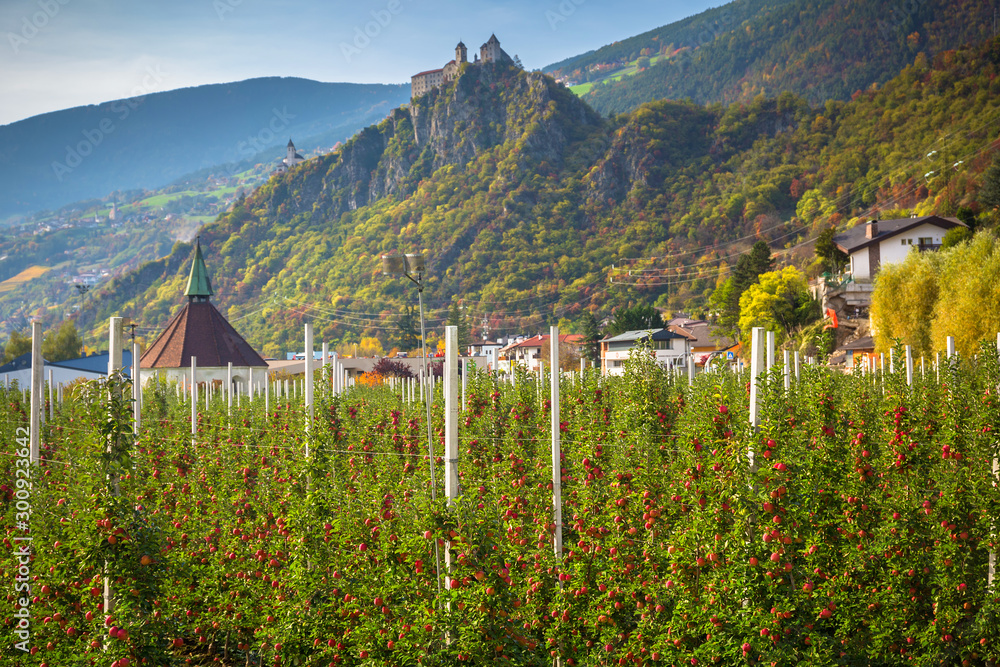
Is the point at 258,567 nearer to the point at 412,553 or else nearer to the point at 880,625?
the point at 412,553

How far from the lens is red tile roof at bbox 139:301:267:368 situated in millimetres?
55781

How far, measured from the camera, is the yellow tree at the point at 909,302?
3238 cm

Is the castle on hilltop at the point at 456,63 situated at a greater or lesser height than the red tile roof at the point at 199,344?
greater

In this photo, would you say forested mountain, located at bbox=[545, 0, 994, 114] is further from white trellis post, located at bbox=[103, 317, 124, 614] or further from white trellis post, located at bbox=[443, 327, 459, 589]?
white trellis post, located at bbox=[103, 317, 124, 614]

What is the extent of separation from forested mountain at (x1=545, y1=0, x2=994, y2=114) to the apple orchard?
15804cm

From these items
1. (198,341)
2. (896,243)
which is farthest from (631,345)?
(198,341)

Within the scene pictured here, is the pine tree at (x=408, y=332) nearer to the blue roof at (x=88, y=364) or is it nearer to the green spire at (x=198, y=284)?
the green spire at (x=198, y=284)

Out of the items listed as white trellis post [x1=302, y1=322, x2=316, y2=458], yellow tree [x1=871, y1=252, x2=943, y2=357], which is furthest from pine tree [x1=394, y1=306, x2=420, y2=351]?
white trellis post [x1=302, y1=322, x2=316, y2=458]

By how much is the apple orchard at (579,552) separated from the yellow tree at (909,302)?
2382cm

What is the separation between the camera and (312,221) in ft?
517

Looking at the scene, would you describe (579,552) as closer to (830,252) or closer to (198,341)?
(198,341)

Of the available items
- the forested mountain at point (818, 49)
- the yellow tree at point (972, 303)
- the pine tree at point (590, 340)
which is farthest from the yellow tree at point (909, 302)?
the forested mountain at point (818, 49)

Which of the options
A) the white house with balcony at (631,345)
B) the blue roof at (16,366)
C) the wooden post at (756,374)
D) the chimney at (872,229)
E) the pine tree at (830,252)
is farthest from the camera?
the white house with balcony at (631,345)

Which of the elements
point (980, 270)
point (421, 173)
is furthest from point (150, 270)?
point (980, 270)
